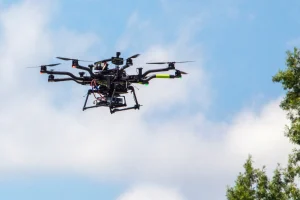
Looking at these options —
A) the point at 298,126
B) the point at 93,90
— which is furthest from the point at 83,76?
the point at 298,126

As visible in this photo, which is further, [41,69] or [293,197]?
[293,197]

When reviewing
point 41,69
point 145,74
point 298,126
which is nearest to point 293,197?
point 298,126

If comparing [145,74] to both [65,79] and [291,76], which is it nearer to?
[65,79]

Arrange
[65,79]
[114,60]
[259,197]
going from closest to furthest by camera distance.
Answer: [114,60] < [65,79] < [259,197]

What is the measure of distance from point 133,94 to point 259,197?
15.0 metres

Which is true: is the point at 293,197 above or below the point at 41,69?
below

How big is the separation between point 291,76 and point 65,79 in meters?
16.3

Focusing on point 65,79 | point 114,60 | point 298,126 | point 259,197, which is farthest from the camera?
point 259,197

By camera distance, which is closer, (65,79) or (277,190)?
(65,79)

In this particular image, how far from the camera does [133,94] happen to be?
125ft

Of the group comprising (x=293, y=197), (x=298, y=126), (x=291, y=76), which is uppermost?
(x=291, y=76)

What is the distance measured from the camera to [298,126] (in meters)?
45.6

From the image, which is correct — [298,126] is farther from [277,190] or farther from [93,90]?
[93,90]

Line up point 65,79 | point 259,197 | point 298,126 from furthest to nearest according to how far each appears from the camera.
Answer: point 259,197, point 298,126, point 65,79
